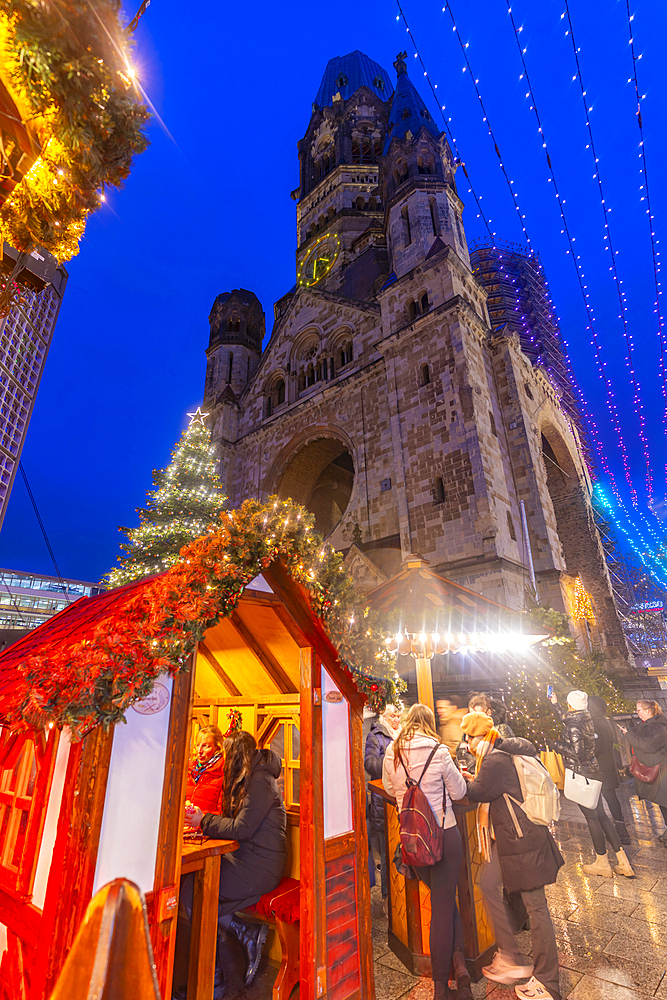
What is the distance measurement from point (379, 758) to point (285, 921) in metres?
2.01

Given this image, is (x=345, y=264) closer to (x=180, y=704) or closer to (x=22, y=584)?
(x=180, y=704)

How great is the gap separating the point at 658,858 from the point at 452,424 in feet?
36.6

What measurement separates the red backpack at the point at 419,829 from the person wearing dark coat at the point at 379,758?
121 cm

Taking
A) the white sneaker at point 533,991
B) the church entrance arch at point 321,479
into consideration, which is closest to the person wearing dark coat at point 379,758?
the white sneaker at point 533,991

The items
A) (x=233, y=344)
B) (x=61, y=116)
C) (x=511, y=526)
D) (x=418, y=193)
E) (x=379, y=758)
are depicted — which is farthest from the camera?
(x=233, y=344)

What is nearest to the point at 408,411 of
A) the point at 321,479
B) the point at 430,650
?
the point at 321,479

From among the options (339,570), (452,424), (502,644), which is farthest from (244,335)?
(339,570)

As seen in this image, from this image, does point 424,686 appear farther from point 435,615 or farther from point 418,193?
point 418,193

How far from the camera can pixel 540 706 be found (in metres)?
9.30

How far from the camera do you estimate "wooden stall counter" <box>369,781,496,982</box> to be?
3828 millimetres

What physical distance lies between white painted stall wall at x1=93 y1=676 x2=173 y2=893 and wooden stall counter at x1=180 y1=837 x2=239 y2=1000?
0.80 metres

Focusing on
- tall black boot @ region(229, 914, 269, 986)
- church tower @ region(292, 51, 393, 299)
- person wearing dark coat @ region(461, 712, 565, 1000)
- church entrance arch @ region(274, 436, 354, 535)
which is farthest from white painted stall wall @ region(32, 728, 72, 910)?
church tower @ region(292, 51, 393, 299)

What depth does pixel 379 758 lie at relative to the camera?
530cm

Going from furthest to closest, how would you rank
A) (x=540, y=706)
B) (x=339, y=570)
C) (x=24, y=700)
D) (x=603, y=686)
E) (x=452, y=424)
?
(x=452, y=424), (x=603, y=686), (x=540, y=706), (x=339, y=570), (x=24, y=700)
